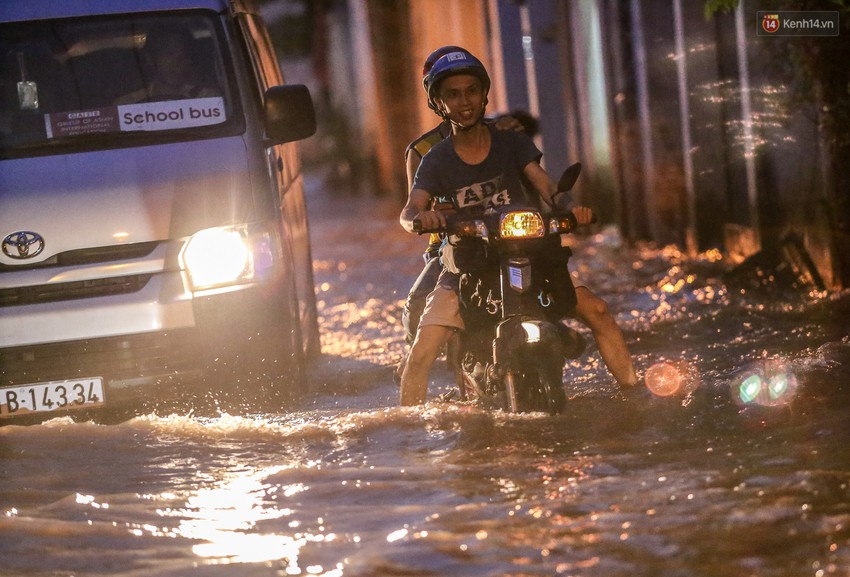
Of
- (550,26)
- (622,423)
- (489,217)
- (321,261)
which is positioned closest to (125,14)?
(489,217)

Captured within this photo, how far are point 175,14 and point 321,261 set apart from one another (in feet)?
32.3

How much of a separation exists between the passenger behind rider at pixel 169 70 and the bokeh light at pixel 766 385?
299cm

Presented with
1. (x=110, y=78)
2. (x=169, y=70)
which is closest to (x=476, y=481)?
(x=169, y=70)

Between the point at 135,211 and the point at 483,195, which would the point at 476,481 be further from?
the point at 135,211

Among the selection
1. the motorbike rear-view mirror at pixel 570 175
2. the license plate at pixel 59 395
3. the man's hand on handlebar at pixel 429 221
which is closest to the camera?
the motorbike rear-view mirror at pixel 570 175

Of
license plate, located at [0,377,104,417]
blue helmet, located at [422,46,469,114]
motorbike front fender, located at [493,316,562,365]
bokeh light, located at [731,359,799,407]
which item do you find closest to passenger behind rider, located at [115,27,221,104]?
blue helmet, located at [422,46,469,114]

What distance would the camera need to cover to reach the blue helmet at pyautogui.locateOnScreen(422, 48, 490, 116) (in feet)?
21.0

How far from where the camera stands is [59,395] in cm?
709

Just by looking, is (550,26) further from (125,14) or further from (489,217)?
(489,217)

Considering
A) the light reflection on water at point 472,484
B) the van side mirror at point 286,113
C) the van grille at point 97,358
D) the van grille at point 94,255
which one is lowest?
the light reflection on water at point 472,484

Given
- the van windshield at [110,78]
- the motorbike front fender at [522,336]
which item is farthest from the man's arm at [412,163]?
the van windshield at [110,78]

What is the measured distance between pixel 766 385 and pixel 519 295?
161cm

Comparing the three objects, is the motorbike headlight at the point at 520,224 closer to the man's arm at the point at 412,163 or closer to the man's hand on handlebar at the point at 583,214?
the man's hand on handlebar at the point at 583,214

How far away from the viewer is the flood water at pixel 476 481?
4762 mm
